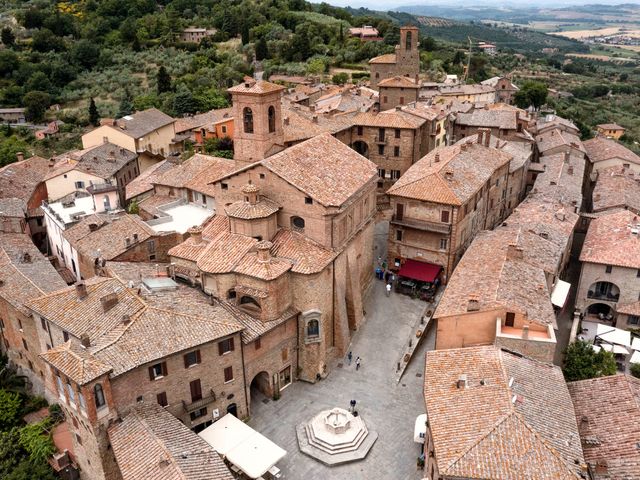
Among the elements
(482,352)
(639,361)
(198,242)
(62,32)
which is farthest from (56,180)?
(62,32)

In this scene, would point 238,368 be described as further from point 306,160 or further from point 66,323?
point 306,160

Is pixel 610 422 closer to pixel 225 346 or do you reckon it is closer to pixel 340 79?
pixel 225 346

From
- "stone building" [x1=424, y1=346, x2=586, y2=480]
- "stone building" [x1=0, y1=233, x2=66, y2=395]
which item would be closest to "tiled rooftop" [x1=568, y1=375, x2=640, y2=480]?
"stone building" [x1=424, y1=346, x2=586, y2=480]

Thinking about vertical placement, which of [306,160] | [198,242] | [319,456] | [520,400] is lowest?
[319,456]

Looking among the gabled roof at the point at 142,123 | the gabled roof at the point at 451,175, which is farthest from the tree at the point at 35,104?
the gabled roof at the point at 451,175

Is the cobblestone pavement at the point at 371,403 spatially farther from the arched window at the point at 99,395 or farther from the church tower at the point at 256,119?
the church tower at the point at 256,119

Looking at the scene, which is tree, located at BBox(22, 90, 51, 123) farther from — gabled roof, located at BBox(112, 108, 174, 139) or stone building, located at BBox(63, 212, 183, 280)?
stone building, located at BBox(63, 212, 183, 280)
